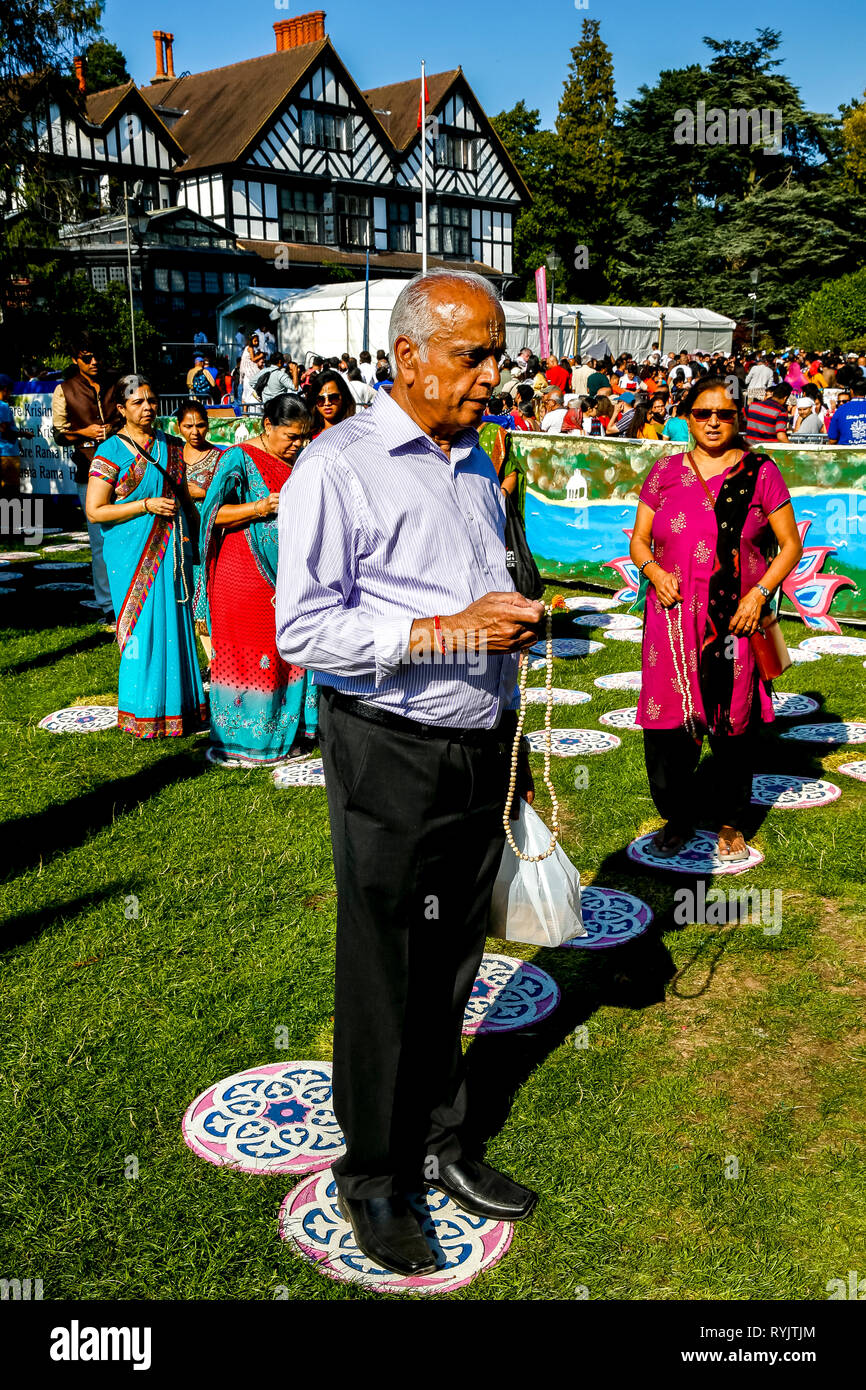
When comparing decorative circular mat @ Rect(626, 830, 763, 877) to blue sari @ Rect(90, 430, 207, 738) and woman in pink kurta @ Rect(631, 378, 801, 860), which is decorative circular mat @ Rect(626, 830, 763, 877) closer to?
woman in pink kurta @ Rect(631, 378, 801, 860)

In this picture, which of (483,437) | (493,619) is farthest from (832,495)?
(493,619)

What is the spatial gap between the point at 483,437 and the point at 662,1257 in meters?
4.27

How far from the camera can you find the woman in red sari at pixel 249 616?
621 centimetres

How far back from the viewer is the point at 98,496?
657cm

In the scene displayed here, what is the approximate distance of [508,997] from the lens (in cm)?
388

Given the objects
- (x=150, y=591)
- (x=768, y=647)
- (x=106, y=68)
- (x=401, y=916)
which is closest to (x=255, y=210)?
(x=106, y=68)

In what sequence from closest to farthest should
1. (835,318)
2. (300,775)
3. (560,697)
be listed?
(300,775), (560,697), (835,318)

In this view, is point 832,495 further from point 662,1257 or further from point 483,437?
point 662,1257

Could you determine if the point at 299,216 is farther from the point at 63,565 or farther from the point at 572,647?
the point at 572,647

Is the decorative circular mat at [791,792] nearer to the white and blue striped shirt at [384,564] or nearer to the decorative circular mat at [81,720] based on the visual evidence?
the white and blue striped shirt at [384,564]

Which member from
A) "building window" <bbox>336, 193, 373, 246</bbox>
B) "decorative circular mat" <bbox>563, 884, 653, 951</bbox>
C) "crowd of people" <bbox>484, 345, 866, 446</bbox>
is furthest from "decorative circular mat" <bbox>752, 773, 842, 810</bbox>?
"building window" <bbox>336, 193, 373, 246</bbox>

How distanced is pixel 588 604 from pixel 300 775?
5086mm

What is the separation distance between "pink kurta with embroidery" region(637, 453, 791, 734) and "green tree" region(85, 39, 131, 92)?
70.3 meters

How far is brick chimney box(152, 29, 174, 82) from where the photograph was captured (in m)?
58.0
